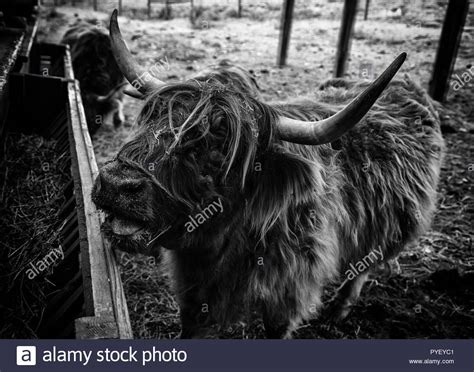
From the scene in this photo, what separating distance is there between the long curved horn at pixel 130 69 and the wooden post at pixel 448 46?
5520 mm

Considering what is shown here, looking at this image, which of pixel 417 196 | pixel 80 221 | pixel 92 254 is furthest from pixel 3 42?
pixel 417 196

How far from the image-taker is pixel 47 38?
1028cm

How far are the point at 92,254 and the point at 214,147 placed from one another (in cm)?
78

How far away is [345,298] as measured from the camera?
11.6 ft

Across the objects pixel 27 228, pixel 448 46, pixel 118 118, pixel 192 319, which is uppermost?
pixel 448 46

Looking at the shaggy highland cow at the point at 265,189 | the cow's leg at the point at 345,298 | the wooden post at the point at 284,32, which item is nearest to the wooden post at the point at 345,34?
the wooden post at the point at 284,32

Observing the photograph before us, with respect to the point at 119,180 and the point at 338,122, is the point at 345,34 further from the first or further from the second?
the point at 119,180

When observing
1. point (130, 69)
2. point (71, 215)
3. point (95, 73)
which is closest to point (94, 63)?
point (95, 73)

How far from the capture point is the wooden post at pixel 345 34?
7.28 metres

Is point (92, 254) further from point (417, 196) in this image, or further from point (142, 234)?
point (417, 196)

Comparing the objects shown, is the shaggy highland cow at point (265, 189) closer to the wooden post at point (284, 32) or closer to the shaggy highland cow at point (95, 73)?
the shaggy highland cow at point (95, 73)

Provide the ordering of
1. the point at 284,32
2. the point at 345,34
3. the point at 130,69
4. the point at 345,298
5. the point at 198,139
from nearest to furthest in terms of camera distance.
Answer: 1. the point at 198,139
2. the point at 130,69
3. the point at 345,298
4. the point at 345,34
5. the point at 284,32

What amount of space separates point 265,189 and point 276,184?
0.23 feet

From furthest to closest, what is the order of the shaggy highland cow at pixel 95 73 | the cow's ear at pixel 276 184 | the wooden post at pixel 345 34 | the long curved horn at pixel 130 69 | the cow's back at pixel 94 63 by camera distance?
the wooden post at pixel 345 34 → the cow's back at pixel 94 63 → the shaggy highland cow at pixel 95 73 → the long curved horn at pixel 130 69 → the cow's ear at pixel 276 184
